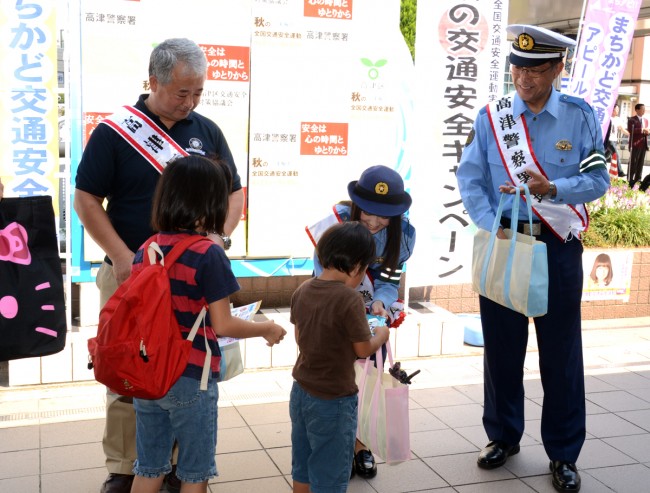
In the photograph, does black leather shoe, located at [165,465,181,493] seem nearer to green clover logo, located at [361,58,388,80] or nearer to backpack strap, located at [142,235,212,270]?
backpack strap, located at [142,235,212,270]

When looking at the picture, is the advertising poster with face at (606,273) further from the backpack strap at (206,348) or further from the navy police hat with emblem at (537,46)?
the backpack strap at (206,348)

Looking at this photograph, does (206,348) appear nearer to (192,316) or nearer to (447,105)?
(192,316)

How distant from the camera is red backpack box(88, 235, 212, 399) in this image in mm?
2506

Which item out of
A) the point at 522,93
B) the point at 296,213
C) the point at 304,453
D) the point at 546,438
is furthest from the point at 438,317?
the point at 304,453

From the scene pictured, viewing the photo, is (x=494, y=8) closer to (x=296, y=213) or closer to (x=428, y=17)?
(x=428, y=17)

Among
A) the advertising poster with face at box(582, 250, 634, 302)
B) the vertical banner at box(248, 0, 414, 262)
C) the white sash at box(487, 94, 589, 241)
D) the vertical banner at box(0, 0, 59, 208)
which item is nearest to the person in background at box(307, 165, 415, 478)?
the white sash at box(487, 94, 589, 241)

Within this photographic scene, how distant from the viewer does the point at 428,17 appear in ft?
18.0

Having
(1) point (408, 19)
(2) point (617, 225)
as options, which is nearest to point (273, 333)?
(2) point (617, 225)

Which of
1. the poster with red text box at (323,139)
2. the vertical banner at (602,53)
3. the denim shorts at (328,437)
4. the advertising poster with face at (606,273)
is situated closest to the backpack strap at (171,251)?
the denim shorts at (328,437)

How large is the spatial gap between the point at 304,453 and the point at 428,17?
3507 mm

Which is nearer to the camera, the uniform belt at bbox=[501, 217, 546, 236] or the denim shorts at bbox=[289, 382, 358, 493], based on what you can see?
the denim shorts at bbox=[289, 382, 358, 493]

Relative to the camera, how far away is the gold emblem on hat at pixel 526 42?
354cm

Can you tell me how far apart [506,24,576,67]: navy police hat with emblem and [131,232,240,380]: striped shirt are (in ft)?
5.84

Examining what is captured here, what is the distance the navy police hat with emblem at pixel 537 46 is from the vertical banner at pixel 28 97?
265 cm
